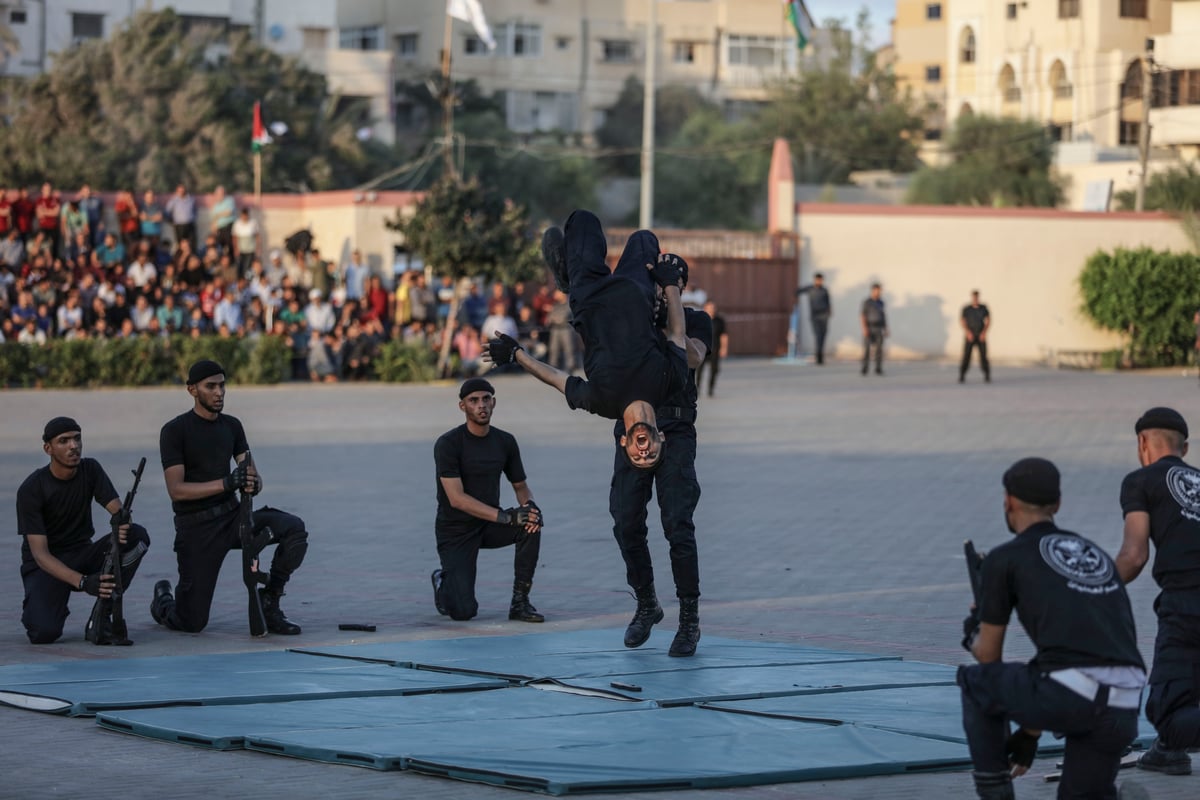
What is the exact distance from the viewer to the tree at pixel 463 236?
30.7 metres

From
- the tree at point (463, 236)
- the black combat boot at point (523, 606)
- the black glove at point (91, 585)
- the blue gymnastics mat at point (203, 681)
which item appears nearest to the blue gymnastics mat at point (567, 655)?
the blue gymnastics mat at point (203, 681)

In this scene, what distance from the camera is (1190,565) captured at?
21.9 ft

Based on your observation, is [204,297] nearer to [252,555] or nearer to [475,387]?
[475,387]

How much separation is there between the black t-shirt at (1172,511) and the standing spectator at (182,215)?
28471mm

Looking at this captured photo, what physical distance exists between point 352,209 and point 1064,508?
2207cm

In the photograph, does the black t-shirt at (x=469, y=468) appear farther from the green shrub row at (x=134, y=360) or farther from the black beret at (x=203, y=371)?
the green shrub row at (x=134, y=360)

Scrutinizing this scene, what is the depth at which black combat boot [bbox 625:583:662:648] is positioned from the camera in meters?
8.99

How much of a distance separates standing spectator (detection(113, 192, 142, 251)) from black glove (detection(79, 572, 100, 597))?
24504 millimetres

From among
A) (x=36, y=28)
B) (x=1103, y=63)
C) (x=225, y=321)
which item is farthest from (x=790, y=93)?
(x=225, y=321)

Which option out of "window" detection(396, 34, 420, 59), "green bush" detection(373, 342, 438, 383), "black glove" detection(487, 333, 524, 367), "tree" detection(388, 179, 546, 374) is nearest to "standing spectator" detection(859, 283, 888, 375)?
"tree" detection(388, 179, 546, 374)

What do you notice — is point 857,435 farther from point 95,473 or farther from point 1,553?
point 95,473

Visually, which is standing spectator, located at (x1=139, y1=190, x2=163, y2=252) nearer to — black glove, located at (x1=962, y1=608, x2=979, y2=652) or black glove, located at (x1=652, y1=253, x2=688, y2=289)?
black glove, located at (x1=652, y1=253, x2=688, y2=289)

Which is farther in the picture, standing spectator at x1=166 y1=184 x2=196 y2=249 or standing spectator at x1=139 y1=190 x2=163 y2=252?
standing spectator at x1=166 y1=184 x2=196 y2=249

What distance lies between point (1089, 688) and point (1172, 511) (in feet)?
5.10
